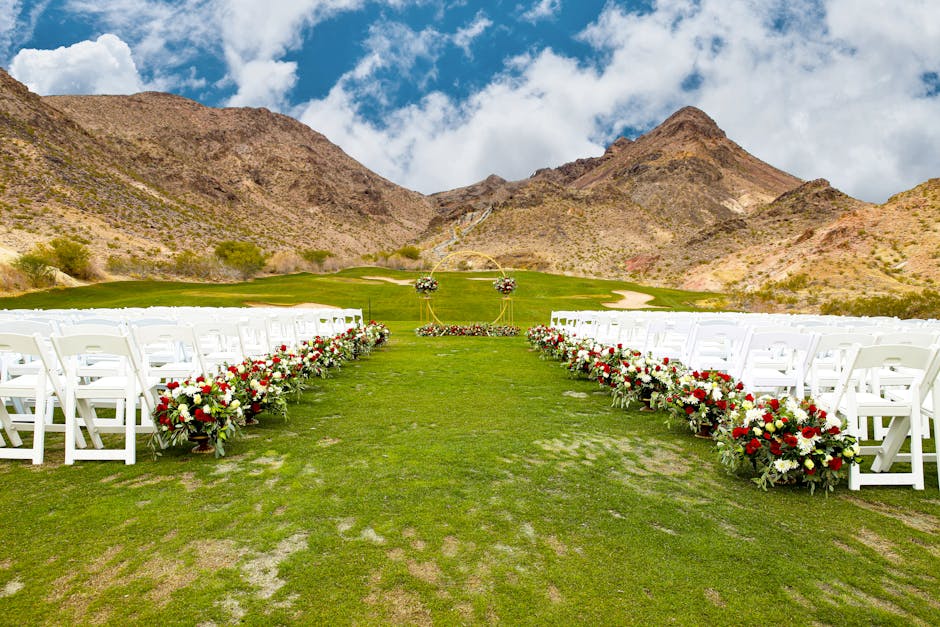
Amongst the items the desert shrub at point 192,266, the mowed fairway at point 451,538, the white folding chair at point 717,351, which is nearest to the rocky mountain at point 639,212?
the desert shrub at point 192,266

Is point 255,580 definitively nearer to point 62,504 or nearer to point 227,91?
point 62,504

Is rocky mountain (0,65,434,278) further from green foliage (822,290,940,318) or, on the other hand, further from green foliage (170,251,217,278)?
green foliage (822,290,940,318)

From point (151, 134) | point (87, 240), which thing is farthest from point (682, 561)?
point (151, 134)

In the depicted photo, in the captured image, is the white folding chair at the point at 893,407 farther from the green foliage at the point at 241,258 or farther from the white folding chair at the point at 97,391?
the green foliage at the point at 241,258

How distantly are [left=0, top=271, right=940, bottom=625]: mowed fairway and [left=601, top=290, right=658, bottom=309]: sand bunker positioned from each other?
29.2 metres

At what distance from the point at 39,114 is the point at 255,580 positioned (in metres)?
89.7

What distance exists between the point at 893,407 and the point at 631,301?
3363 cm

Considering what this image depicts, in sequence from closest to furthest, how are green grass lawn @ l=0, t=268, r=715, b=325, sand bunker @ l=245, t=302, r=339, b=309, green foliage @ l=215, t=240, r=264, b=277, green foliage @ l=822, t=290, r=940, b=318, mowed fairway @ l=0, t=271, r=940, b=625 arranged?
1. mowed fairway @ l=0, t=271, r=940, b=625
2. green foliage @ l=822, t=290, r=940, b=318
3. sand bunker @ l=245, t=302, r=339, b=309
4. green grass lawn @ l=0, t=268, r=715, b=325
5. green foliage @ l=215, t=240, r=264, b=277

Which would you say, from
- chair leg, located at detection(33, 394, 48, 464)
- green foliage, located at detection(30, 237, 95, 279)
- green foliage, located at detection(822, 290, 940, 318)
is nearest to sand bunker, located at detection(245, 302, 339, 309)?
green foliage, located at detection(30, 237, 95, 279)

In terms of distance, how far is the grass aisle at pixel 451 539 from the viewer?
260 centimetres

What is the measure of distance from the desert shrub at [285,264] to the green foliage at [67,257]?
2341 centimetres

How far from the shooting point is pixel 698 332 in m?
7.39

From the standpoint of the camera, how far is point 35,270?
3531 cm

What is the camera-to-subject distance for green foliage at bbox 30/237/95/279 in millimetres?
39312
